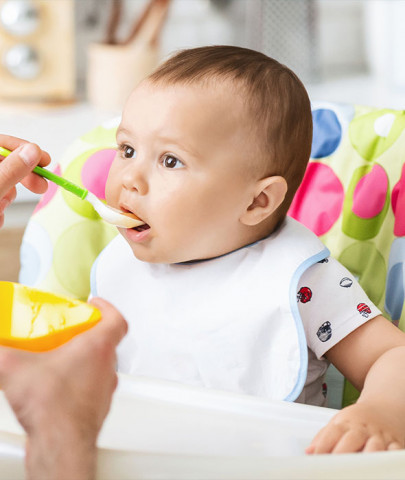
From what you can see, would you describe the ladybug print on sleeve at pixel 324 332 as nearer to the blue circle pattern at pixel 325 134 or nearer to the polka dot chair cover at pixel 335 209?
the polka dot chair cover at pixel 335 209

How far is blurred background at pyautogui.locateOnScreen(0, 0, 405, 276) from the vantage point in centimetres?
178

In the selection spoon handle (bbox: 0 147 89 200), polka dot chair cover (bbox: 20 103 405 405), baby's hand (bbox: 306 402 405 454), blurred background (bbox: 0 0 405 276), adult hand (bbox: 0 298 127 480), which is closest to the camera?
adult hand (bbox: 0 298 127 480)

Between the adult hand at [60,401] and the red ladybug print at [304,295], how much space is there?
0.43m

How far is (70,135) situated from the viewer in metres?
1.65

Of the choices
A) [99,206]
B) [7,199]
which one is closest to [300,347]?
[99,206]

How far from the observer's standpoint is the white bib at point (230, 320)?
2.60ft

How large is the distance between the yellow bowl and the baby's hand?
221 mm

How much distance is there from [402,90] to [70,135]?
774 millimetres

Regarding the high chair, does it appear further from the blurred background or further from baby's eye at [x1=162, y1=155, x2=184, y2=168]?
the blurred background

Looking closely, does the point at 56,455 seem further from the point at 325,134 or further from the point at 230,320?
the point at 325,134

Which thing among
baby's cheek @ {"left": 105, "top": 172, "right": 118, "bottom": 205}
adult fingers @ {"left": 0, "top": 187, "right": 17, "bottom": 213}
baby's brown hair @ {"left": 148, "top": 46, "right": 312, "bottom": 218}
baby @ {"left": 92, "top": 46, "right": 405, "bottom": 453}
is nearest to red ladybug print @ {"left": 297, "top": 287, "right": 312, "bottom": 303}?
baby @ {"left": 92, "top": 46, "right": 405, "bottom": 453}

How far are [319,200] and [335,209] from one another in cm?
2

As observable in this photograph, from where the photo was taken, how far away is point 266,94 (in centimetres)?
77

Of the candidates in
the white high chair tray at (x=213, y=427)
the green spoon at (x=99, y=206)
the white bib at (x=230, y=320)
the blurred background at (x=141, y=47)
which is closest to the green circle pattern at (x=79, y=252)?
the white bib at (x=230, y=320)
